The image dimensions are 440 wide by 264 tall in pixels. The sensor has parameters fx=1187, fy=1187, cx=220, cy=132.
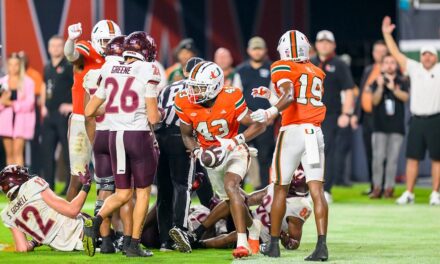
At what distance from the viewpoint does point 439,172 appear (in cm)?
1577

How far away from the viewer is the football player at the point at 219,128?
385 inches

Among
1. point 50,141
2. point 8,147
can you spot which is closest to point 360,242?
point 50,141

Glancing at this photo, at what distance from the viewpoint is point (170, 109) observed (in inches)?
417

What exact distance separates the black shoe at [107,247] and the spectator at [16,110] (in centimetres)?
648

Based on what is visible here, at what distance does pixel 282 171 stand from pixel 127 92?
4.68 feet

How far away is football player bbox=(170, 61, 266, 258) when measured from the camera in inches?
385

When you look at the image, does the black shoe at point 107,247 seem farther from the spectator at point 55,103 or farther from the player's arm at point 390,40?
the spectator at point 55,103

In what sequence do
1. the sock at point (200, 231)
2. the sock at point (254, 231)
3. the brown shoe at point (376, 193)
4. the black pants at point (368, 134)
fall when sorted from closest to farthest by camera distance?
1. the sock at point (254, 231)
2. the sock at point (200, 231)
3. the brown shoe at point (376, 193)
4. the black pants at point (368, 134)

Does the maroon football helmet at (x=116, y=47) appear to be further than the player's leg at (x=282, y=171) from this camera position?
Yes

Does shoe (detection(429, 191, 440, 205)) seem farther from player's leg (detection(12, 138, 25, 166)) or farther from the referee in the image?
the referee

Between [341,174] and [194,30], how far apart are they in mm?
4529

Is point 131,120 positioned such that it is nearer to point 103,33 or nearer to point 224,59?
point 103,33

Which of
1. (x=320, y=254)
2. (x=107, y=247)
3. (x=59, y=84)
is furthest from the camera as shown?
(x=59, y=84)

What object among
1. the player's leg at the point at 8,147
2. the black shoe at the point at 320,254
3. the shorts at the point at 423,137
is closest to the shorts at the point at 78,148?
the black shoe at the point at 320,254
